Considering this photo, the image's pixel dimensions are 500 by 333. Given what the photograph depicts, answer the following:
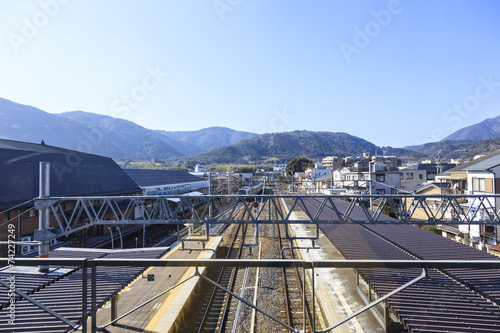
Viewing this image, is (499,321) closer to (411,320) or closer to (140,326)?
(411,320)

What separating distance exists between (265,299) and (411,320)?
5.41m

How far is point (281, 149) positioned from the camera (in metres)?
170

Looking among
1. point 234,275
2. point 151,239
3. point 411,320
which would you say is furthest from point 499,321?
point 151,239

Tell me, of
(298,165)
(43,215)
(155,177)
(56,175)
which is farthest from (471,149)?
(43,215)

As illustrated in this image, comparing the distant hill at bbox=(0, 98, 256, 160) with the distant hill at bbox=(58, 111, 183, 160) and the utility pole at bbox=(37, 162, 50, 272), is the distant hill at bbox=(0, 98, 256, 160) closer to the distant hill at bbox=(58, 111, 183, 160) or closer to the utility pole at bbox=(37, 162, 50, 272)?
the distant hill at bbox=(58, 111, 183, 160)

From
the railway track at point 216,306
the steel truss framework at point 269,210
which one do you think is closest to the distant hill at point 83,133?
the steel truss framework at point 269,210

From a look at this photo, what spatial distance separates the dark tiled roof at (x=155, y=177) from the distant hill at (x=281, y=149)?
81.0 metres

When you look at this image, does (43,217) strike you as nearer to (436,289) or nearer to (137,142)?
(436,289)

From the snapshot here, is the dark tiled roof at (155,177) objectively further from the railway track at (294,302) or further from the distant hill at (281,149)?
the distant hill at (281,149)

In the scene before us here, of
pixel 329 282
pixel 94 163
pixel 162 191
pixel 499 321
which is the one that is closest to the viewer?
pixel 499 321

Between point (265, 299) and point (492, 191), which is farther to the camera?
point (492, 191)

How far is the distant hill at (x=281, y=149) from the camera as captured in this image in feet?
424

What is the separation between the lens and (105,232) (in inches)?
798

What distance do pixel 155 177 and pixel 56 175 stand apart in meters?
14.7
